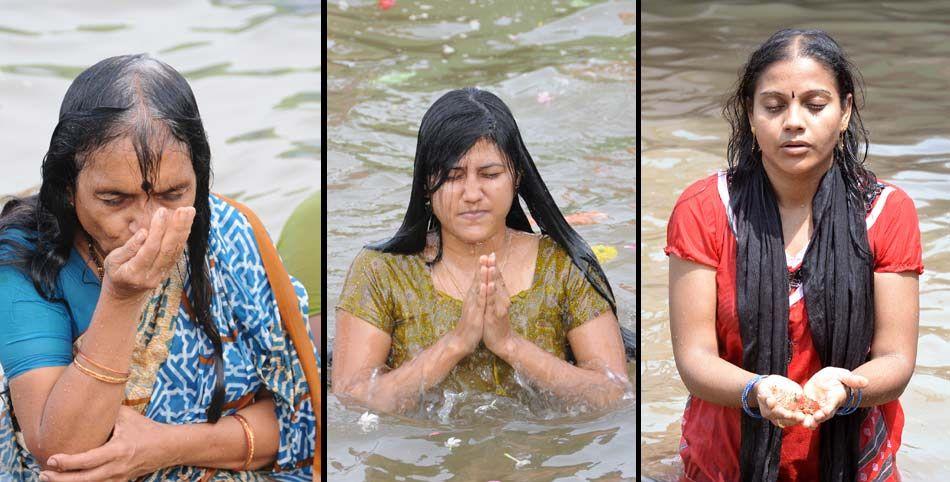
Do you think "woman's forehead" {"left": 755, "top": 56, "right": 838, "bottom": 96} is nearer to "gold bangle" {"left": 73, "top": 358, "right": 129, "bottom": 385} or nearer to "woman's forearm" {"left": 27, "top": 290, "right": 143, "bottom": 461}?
"woman's forearm" {"left": 27, "top": 290, "right": 143, "bottom": 461}

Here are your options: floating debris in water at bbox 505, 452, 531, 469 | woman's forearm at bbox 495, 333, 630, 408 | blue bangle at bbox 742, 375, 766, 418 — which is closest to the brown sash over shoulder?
woman's forearm at bbox 495, 333, 630, 408

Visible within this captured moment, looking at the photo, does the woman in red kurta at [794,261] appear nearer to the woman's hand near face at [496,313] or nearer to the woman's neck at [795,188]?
the woman's neck at [795,188]

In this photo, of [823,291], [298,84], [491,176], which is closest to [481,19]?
[298,84]

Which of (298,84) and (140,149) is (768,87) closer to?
(140,149)

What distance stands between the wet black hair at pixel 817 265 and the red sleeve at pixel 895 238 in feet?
0.11

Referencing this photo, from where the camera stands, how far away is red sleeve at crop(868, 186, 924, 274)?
3607 millimetres

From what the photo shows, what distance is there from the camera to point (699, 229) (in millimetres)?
3660

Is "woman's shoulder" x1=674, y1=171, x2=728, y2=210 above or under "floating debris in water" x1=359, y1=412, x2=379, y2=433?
above

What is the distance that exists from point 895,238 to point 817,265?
22 cm

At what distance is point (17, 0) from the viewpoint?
7301 millimetres

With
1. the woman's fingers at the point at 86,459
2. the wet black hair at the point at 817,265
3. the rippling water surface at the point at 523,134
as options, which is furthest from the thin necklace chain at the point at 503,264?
the woman's fingers at the point at 86,459

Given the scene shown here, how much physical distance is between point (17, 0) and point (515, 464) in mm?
4524

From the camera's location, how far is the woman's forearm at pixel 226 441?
11.8 ft

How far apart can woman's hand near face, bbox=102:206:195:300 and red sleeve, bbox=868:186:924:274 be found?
6.14ft
